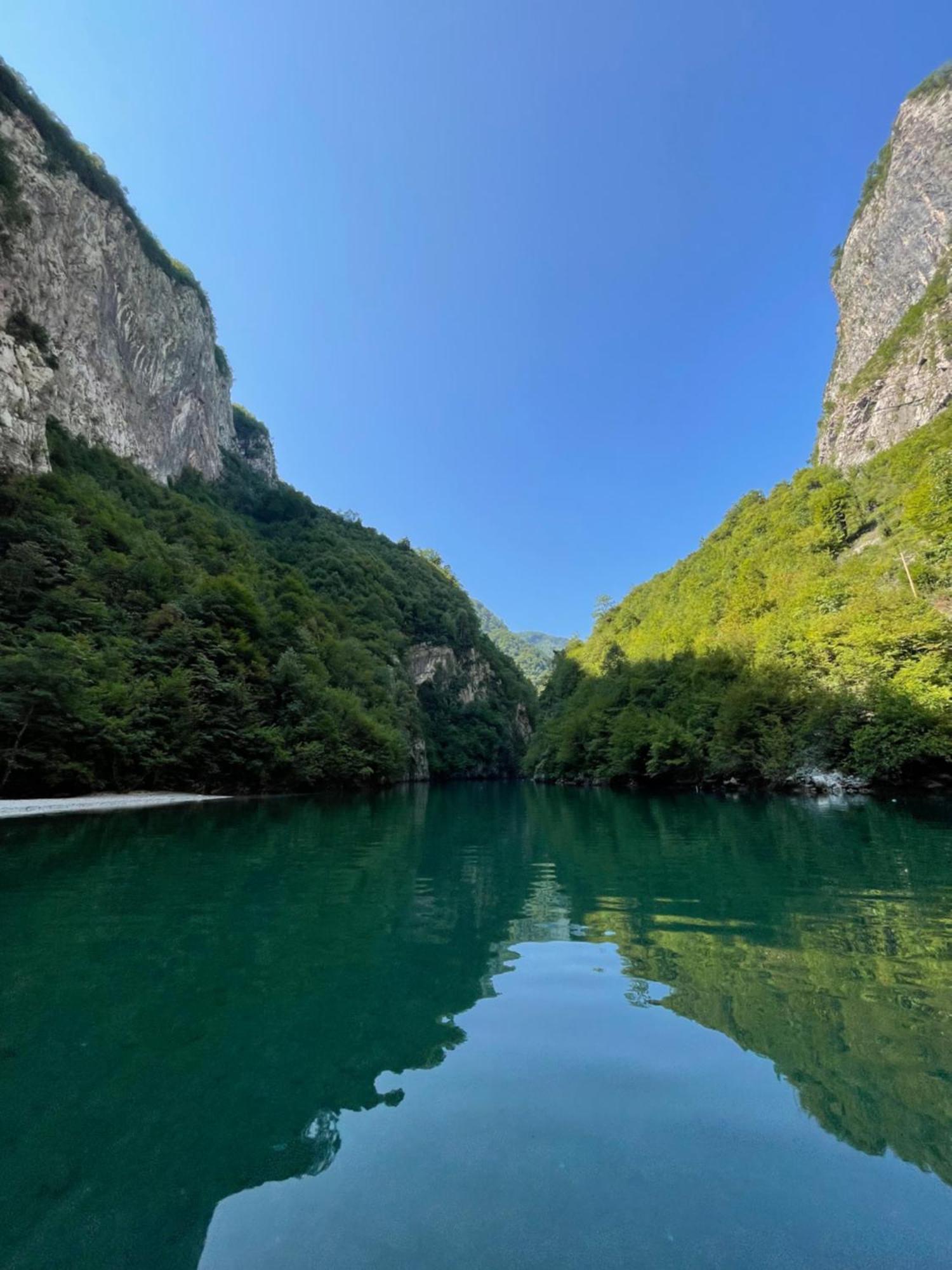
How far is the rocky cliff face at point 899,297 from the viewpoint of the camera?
54844 mm

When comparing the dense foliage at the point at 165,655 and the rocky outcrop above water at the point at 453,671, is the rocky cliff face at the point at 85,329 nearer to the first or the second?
the dense foliage at the point at 165,655

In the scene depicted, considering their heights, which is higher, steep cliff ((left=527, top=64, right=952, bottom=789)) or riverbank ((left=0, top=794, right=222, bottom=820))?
steep cliff ((left=527, top=64, right=952, bottom=789))

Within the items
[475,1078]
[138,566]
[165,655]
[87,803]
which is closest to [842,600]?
[165,655]

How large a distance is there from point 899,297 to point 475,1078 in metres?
85.6

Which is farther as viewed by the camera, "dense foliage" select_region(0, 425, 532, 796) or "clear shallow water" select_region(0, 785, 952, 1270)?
"dense foliage" select_region(0, 425, 532, 796)

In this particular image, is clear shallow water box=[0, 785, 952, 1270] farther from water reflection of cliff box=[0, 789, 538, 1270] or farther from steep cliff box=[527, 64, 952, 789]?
steep cliff box=[527, 64, 952, 789]

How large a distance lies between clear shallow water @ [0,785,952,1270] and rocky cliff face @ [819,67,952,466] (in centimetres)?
6305

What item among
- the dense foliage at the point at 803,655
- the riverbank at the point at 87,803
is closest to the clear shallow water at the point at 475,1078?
the riverbank at the point at 87,803

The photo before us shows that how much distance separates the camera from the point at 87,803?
21.9m

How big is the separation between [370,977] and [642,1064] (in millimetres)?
2814

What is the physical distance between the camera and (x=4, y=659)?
21688 mm

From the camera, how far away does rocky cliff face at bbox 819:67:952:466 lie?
54.8 m

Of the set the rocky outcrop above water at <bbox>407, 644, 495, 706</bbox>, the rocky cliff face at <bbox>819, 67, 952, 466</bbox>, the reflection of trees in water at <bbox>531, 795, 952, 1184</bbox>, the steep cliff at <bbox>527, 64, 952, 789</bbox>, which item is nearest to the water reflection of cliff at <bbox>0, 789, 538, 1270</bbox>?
the reflection of trees in water at <bbox>531, 795, 952, 1184</bbox>

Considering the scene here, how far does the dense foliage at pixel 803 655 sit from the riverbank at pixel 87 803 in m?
30.8
